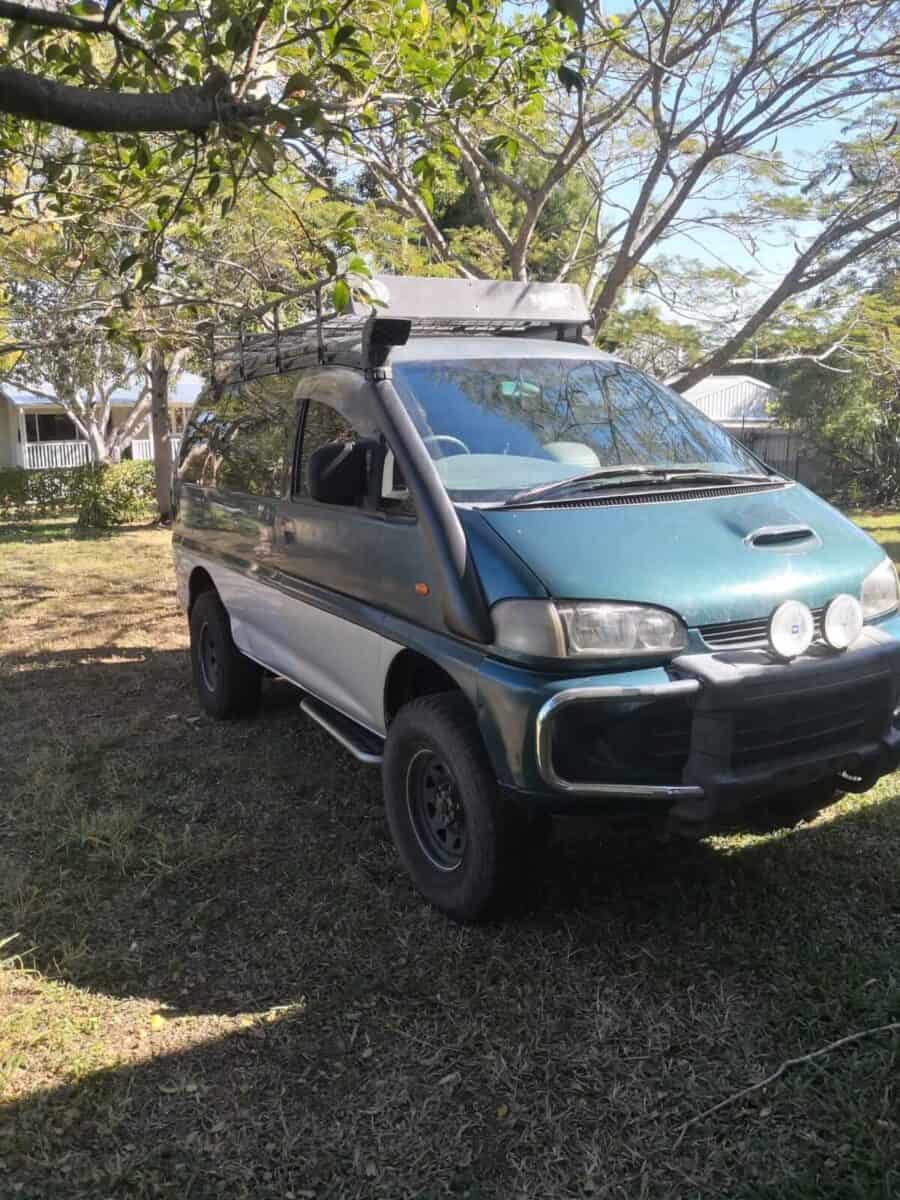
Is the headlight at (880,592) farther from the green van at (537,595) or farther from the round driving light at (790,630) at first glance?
the round driving light at (790,630)

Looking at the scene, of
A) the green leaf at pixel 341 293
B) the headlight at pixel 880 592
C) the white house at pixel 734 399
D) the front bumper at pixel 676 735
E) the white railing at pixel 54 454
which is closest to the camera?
the front bumper at pixel 676 735

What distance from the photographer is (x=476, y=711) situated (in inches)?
125

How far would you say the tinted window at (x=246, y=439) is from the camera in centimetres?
473

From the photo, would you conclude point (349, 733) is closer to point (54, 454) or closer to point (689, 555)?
point (689, 555)

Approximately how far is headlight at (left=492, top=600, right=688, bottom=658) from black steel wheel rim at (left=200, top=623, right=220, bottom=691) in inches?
130

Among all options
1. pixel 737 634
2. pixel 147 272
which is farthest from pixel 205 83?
pixel 737 634

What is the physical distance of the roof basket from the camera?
14.4ft

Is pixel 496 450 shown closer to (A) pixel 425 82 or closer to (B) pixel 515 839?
(B) pixel 515 839

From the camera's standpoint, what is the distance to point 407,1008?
3.05 metres

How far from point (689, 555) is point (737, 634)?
0.97ft

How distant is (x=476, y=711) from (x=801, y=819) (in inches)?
47.6

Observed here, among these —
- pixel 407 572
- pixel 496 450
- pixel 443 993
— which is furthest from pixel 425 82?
pixel 443 993

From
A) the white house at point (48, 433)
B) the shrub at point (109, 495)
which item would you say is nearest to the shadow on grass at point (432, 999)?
the shrub at point (109, 495)

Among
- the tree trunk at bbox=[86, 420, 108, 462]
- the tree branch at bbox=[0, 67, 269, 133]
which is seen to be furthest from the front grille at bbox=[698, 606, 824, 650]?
the tree trunk at bbox=[86, 420, 108, 462]
